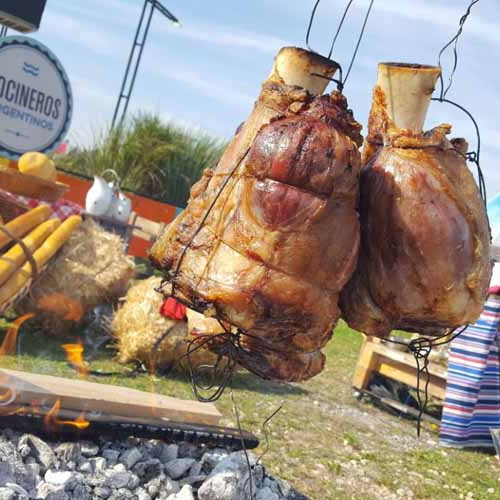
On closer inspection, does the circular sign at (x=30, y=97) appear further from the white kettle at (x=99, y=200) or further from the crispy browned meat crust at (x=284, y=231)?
the crispy browned meat crust at (x=284, y=231)

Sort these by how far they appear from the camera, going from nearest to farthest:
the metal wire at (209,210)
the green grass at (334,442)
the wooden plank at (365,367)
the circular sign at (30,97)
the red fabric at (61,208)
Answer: the metal wire at (209,210), the green grass at (334,442), the circular sign at (30,97), the wooden plank at (365,367), the red fabric at (61,208)

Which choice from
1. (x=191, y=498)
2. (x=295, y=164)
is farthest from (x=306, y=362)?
(x=191, y=498)

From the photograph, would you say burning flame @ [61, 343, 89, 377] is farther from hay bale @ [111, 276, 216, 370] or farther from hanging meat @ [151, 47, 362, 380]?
hanging meat @ [151, 47, 362, 380]

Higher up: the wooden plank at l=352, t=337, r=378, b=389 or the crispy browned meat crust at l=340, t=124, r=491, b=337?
the crispy browned meat crust at l=340, t=124, r=491, b=337

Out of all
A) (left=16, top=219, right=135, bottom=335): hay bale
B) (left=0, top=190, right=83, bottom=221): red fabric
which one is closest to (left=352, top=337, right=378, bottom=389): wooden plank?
(left=16, top=219, right=135, bottom=335): hay bale

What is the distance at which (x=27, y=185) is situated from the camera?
4.75m

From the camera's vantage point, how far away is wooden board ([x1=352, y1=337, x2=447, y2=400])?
328 inches

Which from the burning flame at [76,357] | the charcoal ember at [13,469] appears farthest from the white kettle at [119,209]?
the charcoal ember at [13,469]

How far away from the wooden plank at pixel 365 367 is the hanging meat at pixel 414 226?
6.72 metres

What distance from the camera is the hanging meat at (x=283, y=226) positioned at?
1883 mm

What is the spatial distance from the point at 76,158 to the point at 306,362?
51.8 ft

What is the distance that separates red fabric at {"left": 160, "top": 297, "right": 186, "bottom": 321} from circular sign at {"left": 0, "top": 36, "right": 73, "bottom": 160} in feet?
6.89

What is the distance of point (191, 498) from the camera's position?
3584mm

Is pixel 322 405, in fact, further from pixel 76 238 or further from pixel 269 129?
pixel 269 129
